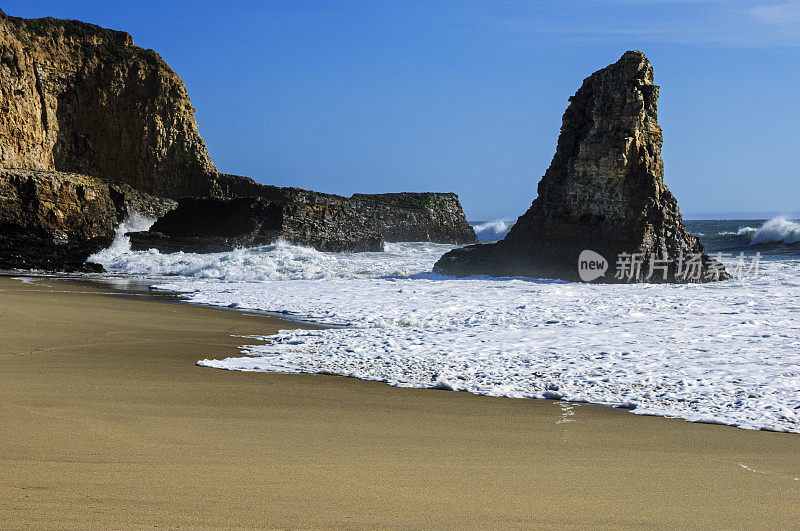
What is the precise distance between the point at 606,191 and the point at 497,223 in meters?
66.0

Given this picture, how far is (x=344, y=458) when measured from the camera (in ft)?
9.78

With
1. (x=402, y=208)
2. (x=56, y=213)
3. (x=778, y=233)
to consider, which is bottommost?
(x=56, y=213)

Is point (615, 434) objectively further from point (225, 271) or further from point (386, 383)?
point (225, 271)

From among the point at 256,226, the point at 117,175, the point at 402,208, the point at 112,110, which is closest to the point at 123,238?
the point at 256,226

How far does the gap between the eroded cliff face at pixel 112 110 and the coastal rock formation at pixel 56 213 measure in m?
7.53

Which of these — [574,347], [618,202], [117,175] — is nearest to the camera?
[574,347]

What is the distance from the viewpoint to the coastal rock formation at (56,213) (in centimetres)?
2378

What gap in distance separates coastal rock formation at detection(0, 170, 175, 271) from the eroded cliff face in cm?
753

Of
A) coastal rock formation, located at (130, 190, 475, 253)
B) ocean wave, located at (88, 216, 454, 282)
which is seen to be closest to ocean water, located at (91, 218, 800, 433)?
ocean wave, located at (88, 216, 454, 282)

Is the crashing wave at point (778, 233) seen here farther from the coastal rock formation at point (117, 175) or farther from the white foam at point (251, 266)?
the white foam at point (251, 266)

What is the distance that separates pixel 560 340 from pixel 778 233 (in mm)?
31198

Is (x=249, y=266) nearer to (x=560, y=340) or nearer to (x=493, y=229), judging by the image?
(x=560, y=340)

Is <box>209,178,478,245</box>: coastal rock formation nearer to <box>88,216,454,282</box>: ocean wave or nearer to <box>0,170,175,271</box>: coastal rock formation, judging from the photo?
<box>0,170,175,271</box>: coastal rock formation

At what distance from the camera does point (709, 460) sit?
10.4 ft
